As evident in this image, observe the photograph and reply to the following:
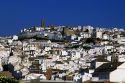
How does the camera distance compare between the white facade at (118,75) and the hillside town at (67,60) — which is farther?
the hillside town at (67,60)

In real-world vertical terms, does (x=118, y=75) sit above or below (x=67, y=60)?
below

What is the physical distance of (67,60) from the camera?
388ft

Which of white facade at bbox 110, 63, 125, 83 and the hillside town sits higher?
the hillside town

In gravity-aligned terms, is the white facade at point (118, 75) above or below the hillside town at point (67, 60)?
below

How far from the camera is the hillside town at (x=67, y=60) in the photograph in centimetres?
6469

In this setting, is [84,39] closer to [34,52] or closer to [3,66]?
[34,52]

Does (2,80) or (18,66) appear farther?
(18,66)

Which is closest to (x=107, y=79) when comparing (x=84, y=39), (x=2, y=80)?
(x=2, y=80)

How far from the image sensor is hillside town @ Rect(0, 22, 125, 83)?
6469cm

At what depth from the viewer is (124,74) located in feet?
200

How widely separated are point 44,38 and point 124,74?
137 metres

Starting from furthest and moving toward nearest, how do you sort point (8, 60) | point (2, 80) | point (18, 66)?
1. point (8, 60)
2. point (18, 66)
3. point (2, 80)

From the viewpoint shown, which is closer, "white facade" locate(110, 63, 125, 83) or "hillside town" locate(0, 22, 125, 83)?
"white facade" locate(110, 63, 125, 83)

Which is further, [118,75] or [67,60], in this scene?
[67,60]
